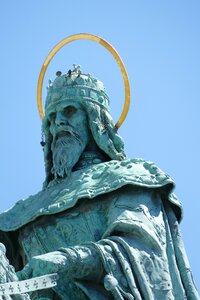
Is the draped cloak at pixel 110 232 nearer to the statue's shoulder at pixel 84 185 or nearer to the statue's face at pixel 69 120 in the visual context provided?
the statue's shoulder at pixel 84 185

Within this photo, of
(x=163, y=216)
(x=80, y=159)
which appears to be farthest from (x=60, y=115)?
(x=163, y=216)

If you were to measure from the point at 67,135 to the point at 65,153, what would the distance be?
0.71ft

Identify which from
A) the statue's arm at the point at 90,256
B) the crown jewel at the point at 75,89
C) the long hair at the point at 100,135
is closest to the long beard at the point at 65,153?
the long hair at the point at 100,135

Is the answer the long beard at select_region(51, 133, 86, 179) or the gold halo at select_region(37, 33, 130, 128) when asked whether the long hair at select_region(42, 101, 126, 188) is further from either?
the gold halo at select_region(37, 33, 130, 128)

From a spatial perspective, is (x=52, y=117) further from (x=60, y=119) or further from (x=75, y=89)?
(x=75, y=89)

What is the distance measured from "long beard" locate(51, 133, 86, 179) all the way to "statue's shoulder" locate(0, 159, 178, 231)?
0.09m

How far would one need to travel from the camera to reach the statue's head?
15.8 meters

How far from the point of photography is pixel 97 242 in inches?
565

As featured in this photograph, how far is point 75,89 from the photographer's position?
16.0 metres

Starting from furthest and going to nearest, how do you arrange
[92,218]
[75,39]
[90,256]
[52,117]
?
1. [75,39]
2. [52,117]
3. [92,218]
4. [90,256]

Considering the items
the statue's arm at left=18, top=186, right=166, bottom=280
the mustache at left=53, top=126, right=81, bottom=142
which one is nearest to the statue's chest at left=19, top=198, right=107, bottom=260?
the statue's arm at left=18, top=186, right=166, bottom=280

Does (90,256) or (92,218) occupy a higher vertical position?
(92,218)

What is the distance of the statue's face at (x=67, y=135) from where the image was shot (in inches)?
619

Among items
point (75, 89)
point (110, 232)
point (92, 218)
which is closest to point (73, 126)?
point (75, 89)
